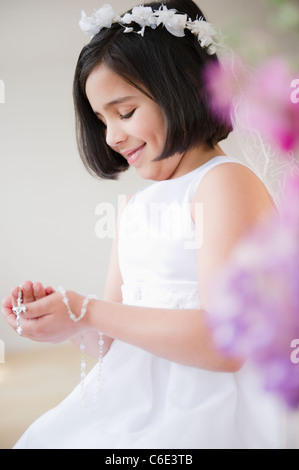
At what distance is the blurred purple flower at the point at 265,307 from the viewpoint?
0.61 feet

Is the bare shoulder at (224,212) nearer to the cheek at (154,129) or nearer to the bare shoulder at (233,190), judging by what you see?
the bare shoulder at (233,190)

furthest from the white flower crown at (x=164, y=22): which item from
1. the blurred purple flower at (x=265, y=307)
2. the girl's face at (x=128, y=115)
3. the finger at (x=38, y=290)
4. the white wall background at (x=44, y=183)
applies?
the white wall background at (x=44, y=183)

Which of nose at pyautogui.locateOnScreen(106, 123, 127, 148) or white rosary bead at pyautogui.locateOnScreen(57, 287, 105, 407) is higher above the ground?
nose at pyautogui.locateOnScreen(106, 123, 127, 148)

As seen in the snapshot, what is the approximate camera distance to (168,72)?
835 millimetres

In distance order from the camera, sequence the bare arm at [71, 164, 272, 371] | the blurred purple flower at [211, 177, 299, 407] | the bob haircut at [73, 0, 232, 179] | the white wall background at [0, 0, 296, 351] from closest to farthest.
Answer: the blurred purple flower at [211, 177, 299, 407], the bare arm at [71, 164, 272, 371], the bob haircut at [73, 0, 232, 179], the white wall background at [0, 0, 296, 351]

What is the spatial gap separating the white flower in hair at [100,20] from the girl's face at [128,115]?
0.34 feet

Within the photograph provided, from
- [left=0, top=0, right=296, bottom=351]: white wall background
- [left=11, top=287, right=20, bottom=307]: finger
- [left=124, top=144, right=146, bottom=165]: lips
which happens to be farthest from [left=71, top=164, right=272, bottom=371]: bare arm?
[left=0, top=0, right=296, bottom=351]: white wall background

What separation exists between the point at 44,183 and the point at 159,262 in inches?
69.1

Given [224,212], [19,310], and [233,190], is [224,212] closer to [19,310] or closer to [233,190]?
[233,190]

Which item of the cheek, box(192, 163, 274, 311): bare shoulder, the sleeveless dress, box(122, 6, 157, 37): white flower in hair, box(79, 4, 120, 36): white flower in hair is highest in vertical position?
box(79, 4, 120, 36): white flower in hair

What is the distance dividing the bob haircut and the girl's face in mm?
12

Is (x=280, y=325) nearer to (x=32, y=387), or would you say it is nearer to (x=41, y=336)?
(x=41, y=336)

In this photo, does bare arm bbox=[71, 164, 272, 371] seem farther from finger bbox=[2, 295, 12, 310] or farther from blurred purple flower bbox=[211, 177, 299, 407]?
Result: blurred purple flower bbox=[211, 177, 299, 407]

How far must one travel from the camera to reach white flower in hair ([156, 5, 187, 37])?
87 centimetres
